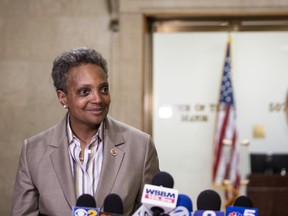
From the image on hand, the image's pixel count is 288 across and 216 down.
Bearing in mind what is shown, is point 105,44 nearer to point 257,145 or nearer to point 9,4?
point 9,4

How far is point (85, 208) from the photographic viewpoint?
1.97m

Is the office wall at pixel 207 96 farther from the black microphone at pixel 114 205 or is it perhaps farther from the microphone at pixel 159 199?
the microphone at pixel 159 199

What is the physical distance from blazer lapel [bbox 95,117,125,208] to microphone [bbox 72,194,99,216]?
0.45m

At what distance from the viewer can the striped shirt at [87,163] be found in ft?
8.38

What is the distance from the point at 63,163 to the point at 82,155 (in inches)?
4.0

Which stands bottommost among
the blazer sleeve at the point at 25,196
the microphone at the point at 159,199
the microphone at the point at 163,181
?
the blazer sleeve at the point at 25,196

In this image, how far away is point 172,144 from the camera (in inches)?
237

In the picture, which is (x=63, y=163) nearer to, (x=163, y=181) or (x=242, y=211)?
(x=163, y=181)

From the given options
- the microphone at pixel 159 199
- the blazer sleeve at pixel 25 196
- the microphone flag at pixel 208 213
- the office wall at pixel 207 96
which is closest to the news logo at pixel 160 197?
the microphone at pixel 159 199

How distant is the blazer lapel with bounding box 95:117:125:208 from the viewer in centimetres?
250

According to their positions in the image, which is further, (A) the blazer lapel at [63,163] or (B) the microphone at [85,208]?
(A) the blazer lapel at [63,163]

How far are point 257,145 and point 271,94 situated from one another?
55 cm

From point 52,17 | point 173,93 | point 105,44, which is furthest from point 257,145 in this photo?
point 52,17

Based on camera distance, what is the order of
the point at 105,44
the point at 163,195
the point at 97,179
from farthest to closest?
1. the point at 105,44
2. the point at 97,179
3. the point at 163,195
